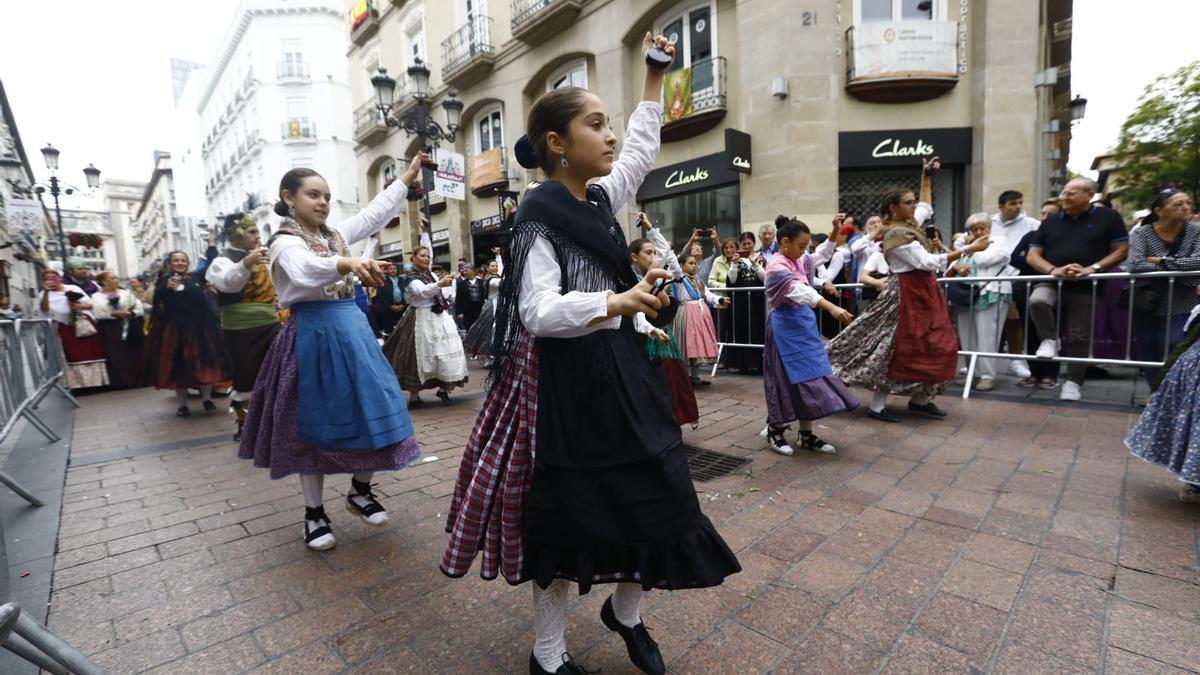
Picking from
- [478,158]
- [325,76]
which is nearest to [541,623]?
[478,158]

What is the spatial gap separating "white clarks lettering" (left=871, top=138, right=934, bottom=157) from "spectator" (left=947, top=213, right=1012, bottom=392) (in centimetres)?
525

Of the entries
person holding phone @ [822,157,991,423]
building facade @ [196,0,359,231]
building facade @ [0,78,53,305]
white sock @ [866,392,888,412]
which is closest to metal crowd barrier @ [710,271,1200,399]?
person holding phone @ [822,157,991,423]

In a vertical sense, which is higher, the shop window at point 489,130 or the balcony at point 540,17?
the balcony at point 540,17

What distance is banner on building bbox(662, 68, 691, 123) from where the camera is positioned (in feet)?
43.0

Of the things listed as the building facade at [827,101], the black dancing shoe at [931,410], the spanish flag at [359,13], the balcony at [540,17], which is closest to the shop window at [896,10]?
the building facade at [827,101]

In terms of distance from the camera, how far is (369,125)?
25.0m

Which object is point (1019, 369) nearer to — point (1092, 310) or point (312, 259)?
point (1092, 310)

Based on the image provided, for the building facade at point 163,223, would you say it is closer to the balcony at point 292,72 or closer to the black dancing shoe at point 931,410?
the balcony at point 292,72

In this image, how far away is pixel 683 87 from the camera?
13.2 meters

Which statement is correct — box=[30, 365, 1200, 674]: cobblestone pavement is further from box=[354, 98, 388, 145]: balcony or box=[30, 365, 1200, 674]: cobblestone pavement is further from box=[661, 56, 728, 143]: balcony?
box=[354, 98, 388, 145]: balcony

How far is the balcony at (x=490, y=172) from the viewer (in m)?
19.0

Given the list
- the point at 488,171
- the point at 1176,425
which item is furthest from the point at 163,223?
the point at 1176,425

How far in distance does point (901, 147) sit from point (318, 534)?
12483 mm

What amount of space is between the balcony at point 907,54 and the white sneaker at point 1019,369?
6.99 metres
